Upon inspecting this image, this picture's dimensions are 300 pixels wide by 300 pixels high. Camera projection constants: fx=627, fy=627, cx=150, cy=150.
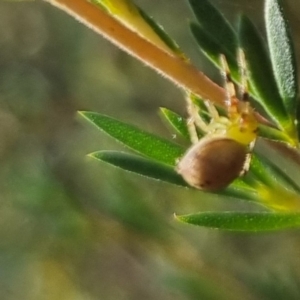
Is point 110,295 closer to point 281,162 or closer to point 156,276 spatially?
point 156,276

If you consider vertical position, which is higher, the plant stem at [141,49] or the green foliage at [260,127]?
the plant stem at [141,49]

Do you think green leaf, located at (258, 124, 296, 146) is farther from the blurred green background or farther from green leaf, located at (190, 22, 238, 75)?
the blurred green background

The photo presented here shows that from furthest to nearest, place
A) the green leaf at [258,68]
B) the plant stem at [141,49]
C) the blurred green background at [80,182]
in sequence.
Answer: the blurred green background at [80,182], the green leaf at [258,68], the plant stem at [141,49]

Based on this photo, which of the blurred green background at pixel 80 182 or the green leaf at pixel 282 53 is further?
the blurred green background at pixel 80 182

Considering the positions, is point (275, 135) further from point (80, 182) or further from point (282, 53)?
point (80, 182)

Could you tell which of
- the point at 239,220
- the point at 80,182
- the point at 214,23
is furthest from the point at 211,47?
the point at 80,182

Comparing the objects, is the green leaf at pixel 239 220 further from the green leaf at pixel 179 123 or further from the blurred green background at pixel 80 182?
the blurred green background at pixel 80 182

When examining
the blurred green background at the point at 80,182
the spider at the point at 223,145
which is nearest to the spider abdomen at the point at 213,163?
the spider at the point at 223,145
